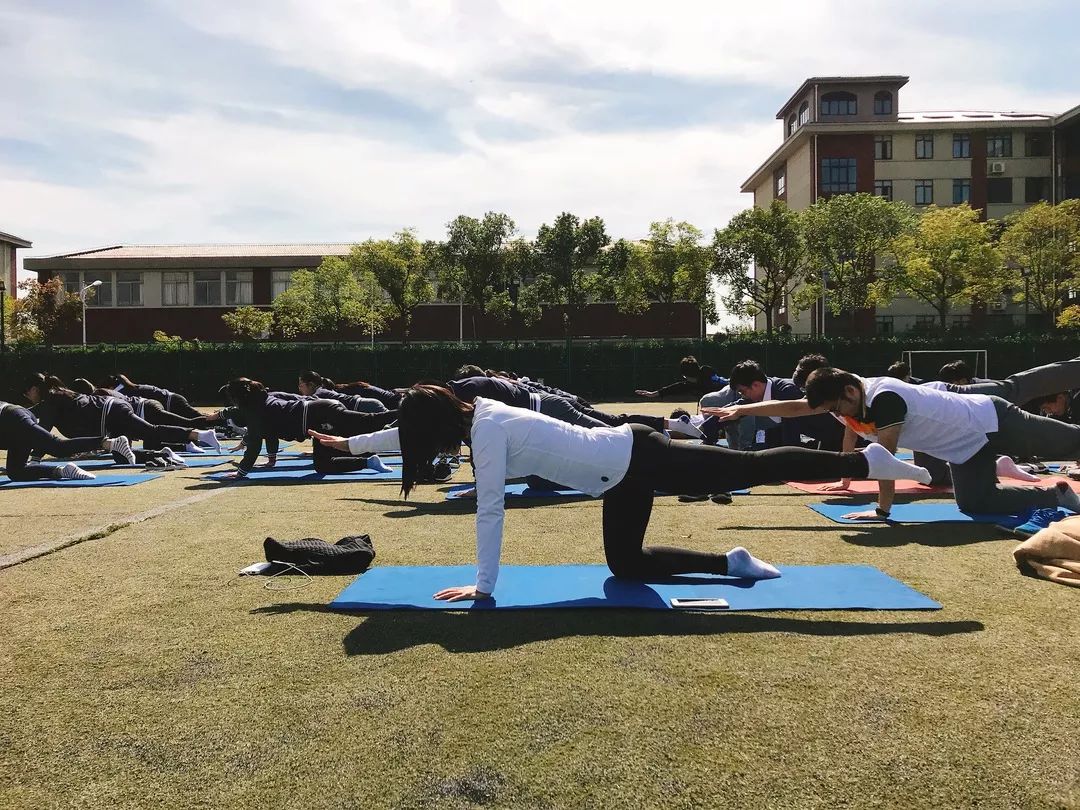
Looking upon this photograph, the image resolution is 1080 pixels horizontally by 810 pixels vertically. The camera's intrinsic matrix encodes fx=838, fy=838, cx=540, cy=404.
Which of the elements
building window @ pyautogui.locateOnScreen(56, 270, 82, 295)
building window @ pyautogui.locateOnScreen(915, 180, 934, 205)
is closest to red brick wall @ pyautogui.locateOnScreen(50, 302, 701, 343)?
building window @ pyautogui.locateOnScreen(56, 270, 82, 295)

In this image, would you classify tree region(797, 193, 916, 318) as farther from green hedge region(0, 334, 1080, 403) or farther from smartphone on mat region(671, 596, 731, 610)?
smartphone on mat region(671, 596, 731, 610)

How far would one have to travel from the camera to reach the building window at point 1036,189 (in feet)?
154

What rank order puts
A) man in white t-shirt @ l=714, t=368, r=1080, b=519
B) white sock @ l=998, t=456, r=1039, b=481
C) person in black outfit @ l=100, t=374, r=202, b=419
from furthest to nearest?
person in black outfit @ l=100, t=374, r=202, b=419, white sock @ l=998, t=456, r=1039, b=481, man in white t-shirt @ l=714, t=368, r=1080, b=519

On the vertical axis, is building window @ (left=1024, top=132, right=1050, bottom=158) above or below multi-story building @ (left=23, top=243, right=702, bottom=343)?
above

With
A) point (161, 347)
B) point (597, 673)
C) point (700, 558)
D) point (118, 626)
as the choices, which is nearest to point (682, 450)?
point (700, 558)

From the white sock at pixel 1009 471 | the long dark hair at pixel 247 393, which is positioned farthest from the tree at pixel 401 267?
the white sock at pixel 1009 471

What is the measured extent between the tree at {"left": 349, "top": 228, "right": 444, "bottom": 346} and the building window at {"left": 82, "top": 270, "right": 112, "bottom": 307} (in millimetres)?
13826

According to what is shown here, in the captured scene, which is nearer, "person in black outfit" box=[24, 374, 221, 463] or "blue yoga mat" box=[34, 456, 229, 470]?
"person in black outfit" box=[24, 374, 221, 463]

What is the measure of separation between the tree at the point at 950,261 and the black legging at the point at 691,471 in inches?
1431

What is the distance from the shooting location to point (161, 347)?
2947 cm

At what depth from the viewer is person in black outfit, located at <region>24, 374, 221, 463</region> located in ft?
39.5

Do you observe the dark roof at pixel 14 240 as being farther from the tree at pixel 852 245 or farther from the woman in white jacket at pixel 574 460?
the woman in white jacket at pixel 574 460

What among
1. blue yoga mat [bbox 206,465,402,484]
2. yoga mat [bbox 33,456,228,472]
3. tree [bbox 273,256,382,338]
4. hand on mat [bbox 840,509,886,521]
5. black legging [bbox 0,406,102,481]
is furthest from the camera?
tree [bbox 273,256,382,338]

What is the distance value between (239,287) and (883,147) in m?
36.0
